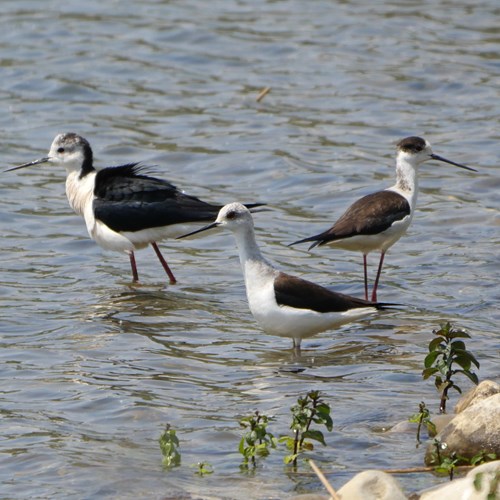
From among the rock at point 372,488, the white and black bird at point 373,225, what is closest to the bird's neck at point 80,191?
the white and black bird at point 373,225

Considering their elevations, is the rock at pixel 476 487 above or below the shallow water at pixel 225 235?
above

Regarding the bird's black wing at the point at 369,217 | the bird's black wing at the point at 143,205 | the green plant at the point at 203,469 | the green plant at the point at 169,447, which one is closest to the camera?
the green plant at the point at 169,447

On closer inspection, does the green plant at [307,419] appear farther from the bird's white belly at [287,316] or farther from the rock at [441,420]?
the bird's white belly at [287,316]

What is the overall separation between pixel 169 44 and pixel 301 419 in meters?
12.3

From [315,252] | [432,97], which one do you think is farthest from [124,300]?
[432,97]

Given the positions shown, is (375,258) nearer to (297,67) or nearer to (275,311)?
(275,311)

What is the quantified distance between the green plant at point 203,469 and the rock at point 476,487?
1.21 meters

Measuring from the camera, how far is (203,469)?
623 centimetres

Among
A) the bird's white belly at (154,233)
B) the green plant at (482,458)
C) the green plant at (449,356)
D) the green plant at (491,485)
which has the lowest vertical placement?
the bird's white belly at (154,233)

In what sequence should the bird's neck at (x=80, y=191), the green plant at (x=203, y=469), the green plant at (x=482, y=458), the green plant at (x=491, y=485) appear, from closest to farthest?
1. the green plant at (x=491, y=485)
2. the green plant at (x=482, y=458)
3. the green plant at (x=203, y=469)
4. the bird's neck at (x=80, y=191)

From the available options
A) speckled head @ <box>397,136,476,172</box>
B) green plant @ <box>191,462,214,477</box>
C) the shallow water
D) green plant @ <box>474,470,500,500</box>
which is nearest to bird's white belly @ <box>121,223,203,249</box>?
the shallow water

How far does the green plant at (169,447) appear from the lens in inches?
239

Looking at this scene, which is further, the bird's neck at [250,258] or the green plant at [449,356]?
the bird's neck at [250,258]

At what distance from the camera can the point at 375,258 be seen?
11.3m
